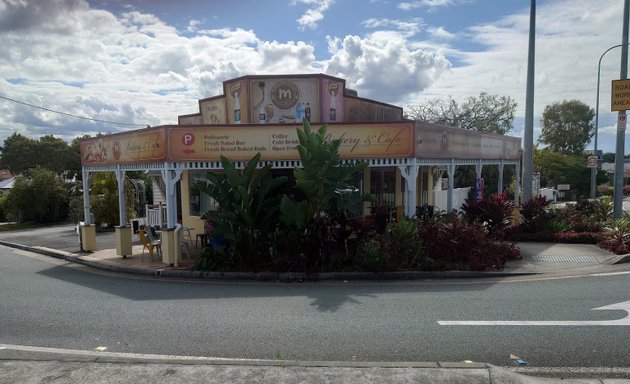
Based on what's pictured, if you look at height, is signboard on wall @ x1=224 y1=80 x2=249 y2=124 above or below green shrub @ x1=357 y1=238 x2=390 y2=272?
above

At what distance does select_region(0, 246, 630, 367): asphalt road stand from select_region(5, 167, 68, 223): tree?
69.3 feet

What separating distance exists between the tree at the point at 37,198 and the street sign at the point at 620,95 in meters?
29.8

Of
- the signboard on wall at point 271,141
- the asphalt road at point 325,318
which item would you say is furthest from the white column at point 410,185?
the asphalt road at point 325,318

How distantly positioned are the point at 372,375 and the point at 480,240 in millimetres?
6739

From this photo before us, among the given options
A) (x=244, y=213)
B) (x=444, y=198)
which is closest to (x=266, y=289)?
(x=244, y=213)

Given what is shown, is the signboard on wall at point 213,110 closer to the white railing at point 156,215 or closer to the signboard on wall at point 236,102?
the signboard on wall at point 236,102

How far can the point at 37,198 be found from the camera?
91.0ft

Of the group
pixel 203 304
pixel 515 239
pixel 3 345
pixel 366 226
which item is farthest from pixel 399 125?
pixel 3 345

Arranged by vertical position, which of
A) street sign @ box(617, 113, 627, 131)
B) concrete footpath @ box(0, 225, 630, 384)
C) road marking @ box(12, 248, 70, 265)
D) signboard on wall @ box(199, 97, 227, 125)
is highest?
signboard on wall @ box(199, 97, 227, 125)

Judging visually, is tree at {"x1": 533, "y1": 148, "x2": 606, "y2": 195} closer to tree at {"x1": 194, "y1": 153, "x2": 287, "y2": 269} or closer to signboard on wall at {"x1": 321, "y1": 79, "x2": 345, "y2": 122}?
signboard on wall at {"x1": 321, "y1": 79, "x2": 345, "y2": 122}

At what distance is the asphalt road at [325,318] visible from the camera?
517 cm

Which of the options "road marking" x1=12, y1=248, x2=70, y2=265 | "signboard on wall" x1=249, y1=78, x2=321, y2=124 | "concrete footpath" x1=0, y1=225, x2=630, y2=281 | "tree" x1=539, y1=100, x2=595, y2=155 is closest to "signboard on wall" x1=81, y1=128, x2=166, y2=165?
"concrete footpath" x1=0, y1=225, x2=630, y2=281

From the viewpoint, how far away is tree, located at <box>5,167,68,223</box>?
27516mm

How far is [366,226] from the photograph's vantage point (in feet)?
33.0
